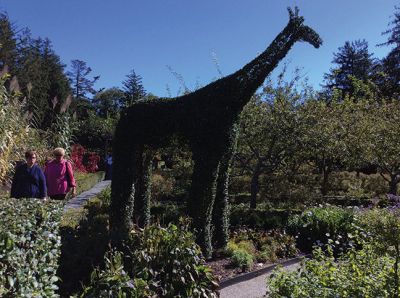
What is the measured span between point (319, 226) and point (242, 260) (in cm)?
253

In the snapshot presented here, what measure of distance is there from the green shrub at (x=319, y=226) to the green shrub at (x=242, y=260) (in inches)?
73.1

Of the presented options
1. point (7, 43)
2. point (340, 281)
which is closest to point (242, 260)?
point (340, 281)

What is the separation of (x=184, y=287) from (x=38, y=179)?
3.21 meters

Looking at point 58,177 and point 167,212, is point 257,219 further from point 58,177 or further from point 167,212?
point 58,177

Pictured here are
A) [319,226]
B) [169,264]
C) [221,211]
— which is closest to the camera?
[169,264]

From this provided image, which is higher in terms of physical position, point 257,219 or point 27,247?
point 27,247

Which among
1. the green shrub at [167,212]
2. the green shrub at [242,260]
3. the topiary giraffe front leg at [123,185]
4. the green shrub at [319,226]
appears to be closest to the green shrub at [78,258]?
the topiary giraffe front leg at [123,185]

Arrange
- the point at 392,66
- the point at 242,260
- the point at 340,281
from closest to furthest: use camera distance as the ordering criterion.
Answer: the point at 340,281 < the point at 242,260 < the point at 392,66

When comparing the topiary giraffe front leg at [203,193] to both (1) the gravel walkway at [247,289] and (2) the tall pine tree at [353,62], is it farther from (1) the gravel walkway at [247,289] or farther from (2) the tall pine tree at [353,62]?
(2) the tall pine tree at [353,62]

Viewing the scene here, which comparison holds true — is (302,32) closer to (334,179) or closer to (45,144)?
(45,144)

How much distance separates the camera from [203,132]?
6.69m

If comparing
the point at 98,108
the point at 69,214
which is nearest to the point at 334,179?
the point at 69,214

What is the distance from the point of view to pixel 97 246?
5.20 meters

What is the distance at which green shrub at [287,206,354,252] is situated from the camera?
324 inches
